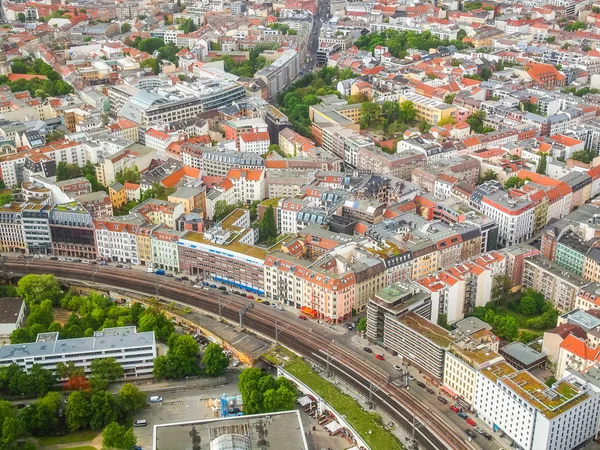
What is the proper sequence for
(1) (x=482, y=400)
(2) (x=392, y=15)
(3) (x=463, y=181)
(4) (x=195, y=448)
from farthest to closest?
1. (2) (x=392, y=15)
2. (3) (x=463, y=181)
3. (1) (x=482, y=400)
4. (4) (x=195, y=448)

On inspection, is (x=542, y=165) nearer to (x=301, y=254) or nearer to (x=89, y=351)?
(x=301, y=254)

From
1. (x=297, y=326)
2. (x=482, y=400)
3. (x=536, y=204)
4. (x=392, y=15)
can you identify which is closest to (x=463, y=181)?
(x=536, y=204)

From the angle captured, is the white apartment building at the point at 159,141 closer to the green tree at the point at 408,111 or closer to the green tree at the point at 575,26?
the green tree at the point at 408,111

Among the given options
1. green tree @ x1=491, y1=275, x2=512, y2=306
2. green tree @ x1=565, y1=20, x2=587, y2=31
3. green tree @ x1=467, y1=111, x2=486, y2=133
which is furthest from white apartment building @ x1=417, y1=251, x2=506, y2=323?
green tree @ x1=565, y1=20, x2=587, y2=31

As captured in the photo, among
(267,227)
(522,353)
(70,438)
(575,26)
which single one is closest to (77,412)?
(70,438)

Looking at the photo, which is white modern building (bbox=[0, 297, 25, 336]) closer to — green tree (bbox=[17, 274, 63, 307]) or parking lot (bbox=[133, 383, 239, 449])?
green tree (bbox=[17, 274, 63, 307])

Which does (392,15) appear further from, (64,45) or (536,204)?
(536,204)
